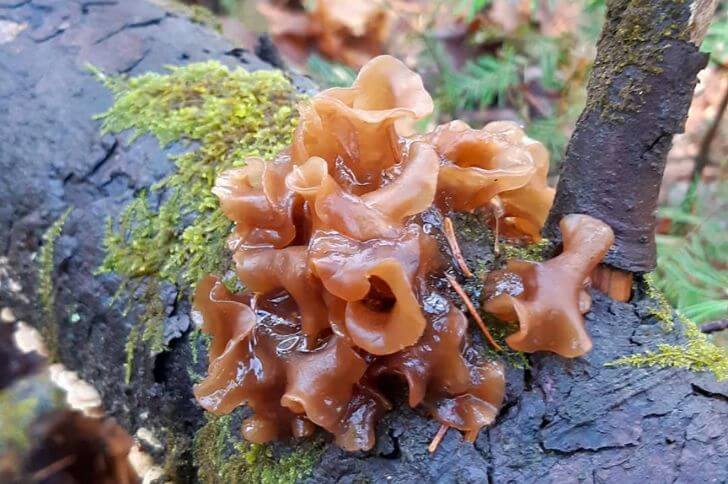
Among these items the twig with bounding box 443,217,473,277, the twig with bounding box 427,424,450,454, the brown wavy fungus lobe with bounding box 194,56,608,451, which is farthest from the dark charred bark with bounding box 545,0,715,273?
the twig with bounding box 427,424,450,454

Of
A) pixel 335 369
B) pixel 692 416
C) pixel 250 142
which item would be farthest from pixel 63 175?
pixel 692 416

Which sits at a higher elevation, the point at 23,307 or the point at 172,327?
the point at 172,327

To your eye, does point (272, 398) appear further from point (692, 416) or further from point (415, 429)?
point (692, 416)

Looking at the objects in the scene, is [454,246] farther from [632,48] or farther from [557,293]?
[632,48]

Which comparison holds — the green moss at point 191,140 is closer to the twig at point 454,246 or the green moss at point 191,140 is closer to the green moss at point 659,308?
the twig at point 454,246

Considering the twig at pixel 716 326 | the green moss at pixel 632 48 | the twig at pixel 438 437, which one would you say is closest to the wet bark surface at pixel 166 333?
the twig at pixel 438 437

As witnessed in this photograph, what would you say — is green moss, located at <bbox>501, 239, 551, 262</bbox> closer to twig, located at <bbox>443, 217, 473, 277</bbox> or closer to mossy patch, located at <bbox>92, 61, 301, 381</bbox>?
twig, located at <bbox>443, 217, 473, 277</bbox>
